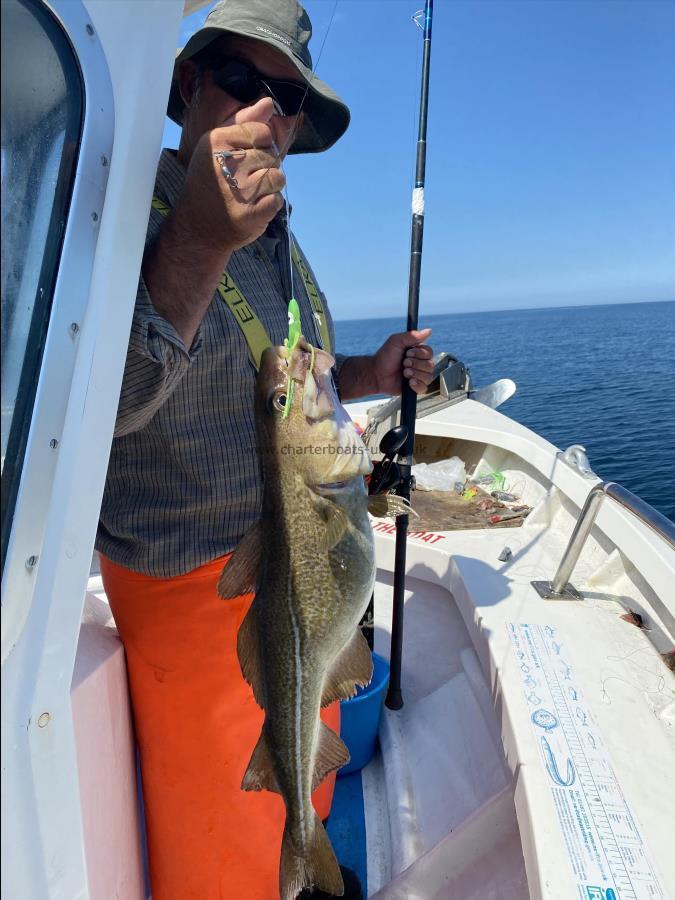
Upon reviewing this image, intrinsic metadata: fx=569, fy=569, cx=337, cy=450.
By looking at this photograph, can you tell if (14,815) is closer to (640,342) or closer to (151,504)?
(151,504)

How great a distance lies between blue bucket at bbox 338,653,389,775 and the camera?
Result: 2.91 meters

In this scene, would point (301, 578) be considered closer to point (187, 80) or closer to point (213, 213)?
point (213, 213)

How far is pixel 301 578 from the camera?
164 cm

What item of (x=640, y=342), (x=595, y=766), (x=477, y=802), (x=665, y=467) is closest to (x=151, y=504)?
(x=595, y=766)

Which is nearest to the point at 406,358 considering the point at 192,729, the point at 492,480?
the point at 192,729

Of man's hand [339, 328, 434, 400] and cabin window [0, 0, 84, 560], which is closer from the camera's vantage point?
cabin window [0, 0, 84, 560]

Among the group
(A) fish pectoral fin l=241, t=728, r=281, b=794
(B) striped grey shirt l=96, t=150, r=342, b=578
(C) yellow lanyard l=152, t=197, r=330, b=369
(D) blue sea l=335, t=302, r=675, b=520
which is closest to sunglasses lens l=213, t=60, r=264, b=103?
(B) striped grey shirt l=96, t=150, r=342, b=578

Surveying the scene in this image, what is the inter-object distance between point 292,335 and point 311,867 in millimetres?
1561

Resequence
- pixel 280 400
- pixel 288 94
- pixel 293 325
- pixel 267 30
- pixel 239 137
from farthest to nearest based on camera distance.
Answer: pixel 288 94, pixel 267 30, pixel 280 400, pixel 293 325, pixel 239 137

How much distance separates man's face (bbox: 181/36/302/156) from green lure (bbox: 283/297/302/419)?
0.73 meters

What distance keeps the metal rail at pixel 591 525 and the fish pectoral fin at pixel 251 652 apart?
1661 mm

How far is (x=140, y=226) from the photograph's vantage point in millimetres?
1083

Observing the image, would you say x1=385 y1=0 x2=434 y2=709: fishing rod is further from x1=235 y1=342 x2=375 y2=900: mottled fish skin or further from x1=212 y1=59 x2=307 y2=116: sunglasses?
x1=212 y1=59 x2=307 y2=116: sunglasses

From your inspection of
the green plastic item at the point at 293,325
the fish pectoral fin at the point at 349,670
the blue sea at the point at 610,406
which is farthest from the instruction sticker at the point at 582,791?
the blue sea at the point at 610,406
